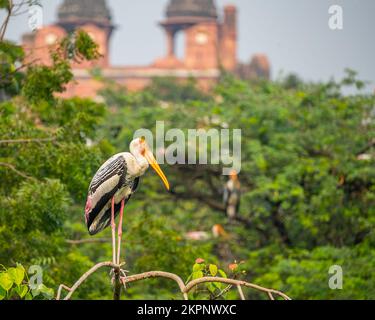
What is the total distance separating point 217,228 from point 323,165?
163 cm

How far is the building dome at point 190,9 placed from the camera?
279 ft

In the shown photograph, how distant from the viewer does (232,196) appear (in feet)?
60.5

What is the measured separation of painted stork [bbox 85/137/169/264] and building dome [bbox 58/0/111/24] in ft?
231

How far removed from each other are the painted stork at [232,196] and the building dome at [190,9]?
66.5 m

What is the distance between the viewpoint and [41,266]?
39.8 feet

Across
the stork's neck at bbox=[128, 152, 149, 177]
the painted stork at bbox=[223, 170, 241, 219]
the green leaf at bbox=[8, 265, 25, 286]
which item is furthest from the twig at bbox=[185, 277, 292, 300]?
the painted stork at bbox=[223, 170, 241, 219]

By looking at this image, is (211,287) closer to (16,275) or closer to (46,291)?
(46,291)

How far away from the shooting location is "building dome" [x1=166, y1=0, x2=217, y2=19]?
84.9 meters

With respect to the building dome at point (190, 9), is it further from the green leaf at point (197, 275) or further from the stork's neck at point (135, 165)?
the green leaf at point (197, 275)

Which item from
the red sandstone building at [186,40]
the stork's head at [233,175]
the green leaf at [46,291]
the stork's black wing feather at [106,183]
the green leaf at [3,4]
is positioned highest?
the red sandstone building at [186,40]

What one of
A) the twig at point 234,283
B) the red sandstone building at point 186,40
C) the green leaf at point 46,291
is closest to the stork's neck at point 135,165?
the green leaf at point 46,291

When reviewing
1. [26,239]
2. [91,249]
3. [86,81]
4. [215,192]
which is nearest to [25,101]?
[26,239]

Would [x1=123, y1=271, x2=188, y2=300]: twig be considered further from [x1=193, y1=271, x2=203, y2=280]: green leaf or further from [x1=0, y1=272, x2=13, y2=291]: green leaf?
[x1=0, y1=272, x2=13, y2=291]: green leaf
